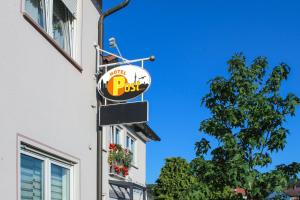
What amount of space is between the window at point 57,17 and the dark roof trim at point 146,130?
1464 centimetres

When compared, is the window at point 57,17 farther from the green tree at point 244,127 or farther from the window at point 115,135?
the window at point 115,135

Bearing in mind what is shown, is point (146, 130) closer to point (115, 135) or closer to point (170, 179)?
point (115, 135)

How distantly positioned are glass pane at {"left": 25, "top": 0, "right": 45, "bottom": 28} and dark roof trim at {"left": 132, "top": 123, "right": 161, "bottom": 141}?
51.8 ft

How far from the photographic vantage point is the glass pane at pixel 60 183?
24.6 feet

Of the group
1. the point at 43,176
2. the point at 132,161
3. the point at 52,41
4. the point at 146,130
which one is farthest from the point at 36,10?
the point at 146,130

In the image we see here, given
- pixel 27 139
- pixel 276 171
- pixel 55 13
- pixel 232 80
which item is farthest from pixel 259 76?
pixel 27 139

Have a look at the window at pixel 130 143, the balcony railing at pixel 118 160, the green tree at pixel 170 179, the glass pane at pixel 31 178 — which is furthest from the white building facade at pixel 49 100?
the green tree at pixel 170 179

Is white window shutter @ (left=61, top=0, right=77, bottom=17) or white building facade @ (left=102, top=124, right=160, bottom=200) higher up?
white window shutter @ (left=61, top=0, right=77, bottom=17)

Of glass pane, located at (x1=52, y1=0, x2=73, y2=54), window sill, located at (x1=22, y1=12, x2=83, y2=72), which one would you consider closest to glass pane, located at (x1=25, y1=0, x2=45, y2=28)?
window sill, located at (x1=22, y1=12, x2=83, y2=72)

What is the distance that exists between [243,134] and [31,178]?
3870mm

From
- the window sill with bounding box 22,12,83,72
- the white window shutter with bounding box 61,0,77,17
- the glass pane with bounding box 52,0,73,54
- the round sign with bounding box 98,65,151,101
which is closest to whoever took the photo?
the window sill with bounding box 22,12,83,72

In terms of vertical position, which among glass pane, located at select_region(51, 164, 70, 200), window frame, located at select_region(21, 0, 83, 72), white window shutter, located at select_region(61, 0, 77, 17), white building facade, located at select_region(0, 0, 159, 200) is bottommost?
glass pane, located at select_region(51, 164, 70, 200)

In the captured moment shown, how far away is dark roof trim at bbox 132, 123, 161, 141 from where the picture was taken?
23703 millimetres

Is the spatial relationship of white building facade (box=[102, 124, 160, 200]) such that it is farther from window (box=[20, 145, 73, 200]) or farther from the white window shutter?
window (box=[20, 145, 73, 200])
